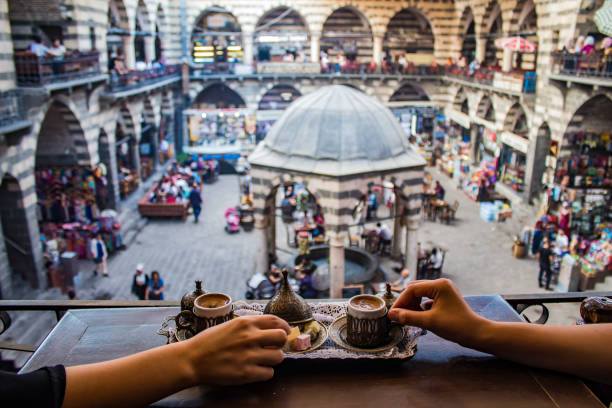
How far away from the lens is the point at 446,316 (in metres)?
2.29

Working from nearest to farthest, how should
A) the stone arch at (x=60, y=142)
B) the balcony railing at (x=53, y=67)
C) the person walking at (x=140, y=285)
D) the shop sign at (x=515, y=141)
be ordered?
the person walking at (x=140, y=285) → the balcony railing at (x=53, y=67) → the stone arch at (x=60, y=142) → the shop sign at (x=515, y=141)

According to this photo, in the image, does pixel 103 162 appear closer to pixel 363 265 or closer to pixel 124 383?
pixel 363 265

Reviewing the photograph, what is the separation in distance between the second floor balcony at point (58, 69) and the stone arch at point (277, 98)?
13681mm

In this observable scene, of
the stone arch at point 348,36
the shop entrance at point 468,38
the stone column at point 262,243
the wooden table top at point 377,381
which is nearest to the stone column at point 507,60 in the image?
the shop entrance at point 468,38

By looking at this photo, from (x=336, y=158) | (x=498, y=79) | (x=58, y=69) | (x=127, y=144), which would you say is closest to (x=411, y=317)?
(x=336, y=158)

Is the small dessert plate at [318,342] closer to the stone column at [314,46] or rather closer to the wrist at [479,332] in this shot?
the wrist at [479,332]

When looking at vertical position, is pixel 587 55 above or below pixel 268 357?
above

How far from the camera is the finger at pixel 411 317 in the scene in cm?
232

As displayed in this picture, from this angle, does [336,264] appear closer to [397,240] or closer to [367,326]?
[397,240]

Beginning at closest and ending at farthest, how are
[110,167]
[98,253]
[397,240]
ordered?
1. [98,253]
2. [397,240]
3. [110,167]

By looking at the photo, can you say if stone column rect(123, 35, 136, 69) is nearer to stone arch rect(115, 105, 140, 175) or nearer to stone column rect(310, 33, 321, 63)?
stone arch rect(115, 105, 140, 175)

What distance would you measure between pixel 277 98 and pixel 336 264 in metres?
19.5

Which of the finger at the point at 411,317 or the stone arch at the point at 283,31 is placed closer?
the finger at the point at 411,317

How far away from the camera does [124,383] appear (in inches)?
75.4
